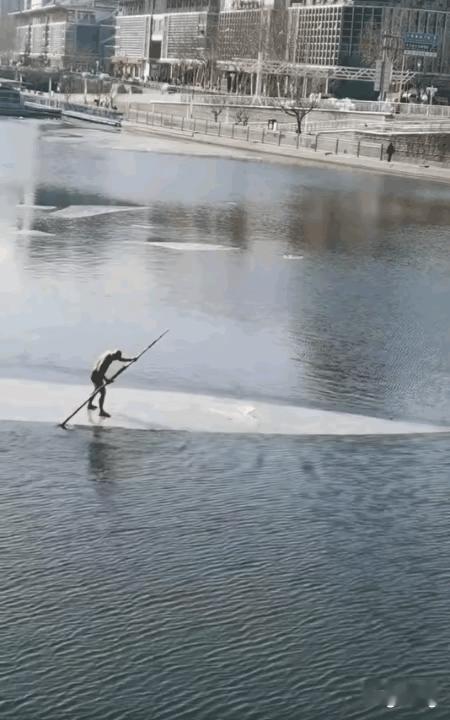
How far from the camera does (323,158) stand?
7769 cm

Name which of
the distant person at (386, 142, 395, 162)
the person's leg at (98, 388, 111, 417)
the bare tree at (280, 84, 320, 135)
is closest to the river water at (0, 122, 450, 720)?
the person's leg at (98, 388, 111, 417)

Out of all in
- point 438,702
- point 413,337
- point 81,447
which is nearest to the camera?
point 438,702

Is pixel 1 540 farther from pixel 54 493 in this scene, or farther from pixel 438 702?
pixel 438 702

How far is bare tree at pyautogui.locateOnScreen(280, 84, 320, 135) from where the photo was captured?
306 ft

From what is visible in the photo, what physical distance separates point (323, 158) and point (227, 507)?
2480 inches

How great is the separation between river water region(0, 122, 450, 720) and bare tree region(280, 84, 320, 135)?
60.0 metres

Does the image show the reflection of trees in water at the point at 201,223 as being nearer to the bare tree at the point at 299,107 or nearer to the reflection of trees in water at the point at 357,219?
the reflection of trees in water at the point at 357,219

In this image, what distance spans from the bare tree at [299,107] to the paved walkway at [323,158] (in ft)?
17.4

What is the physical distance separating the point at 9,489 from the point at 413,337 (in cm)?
1239

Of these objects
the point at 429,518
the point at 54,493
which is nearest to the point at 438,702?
the point at 429,518

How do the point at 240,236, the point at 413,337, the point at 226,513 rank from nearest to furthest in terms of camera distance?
1. the point at 226,513
2. the point at 413,337
3. the point at 240,236

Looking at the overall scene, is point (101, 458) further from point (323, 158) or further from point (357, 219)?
point (323, 158)

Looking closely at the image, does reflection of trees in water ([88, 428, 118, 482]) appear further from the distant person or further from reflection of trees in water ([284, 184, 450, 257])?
the distant person

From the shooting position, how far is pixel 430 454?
18.9 m
